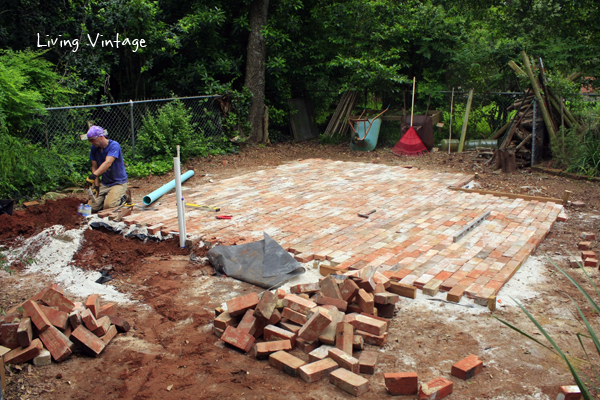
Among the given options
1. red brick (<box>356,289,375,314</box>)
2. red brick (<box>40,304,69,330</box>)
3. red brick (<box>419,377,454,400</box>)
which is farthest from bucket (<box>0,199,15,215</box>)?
red brick (<box>419,377,454,400</box>)

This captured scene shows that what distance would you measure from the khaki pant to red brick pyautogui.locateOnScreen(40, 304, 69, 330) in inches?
147

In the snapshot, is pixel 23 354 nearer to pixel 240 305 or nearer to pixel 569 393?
pixel 240 305

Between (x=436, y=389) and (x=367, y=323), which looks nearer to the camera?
(x=436, y=389)

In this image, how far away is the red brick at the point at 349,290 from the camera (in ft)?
12.6

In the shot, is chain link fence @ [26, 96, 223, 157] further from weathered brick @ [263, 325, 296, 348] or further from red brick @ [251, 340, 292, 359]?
red brick @ [251, 340, 292, 359]

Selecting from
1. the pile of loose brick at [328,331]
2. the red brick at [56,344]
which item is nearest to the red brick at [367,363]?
the pile of loose brick at [328,331]

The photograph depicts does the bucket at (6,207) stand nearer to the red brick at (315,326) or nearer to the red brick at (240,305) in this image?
the red brick at (240,305)

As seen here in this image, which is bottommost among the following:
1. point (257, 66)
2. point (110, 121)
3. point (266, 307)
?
point (266, 307)

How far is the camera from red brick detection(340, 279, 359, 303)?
152 inches

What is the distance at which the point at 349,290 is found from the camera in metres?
3.87

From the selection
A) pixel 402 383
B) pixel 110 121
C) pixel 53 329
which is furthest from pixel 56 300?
pixel 110 121

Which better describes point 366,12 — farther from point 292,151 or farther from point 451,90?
point 292,151

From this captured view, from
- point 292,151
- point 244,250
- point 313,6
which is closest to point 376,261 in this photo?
point 244,250

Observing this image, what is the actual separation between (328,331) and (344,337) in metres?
0.14
